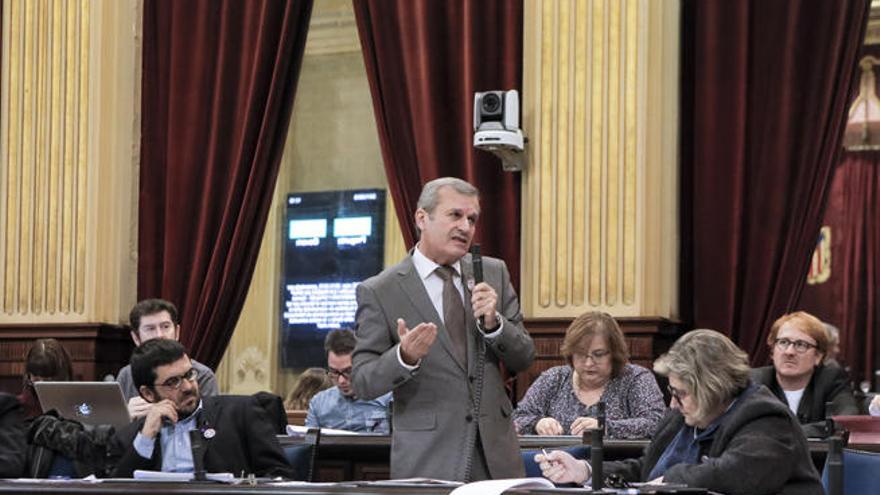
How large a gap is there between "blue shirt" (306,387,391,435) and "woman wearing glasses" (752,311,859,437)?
5.23ft

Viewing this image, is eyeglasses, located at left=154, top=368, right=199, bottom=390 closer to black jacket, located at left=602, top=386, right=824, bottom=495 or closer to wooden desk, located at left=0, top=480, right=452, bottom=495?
wooden desk, located at left=0, top=480, right=452, bottom=495

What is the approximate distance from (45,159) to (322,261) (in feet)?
8.61

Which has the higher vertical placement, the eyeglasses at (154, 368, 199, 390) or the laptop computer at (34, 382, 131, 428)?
the eyeglasses at (154, 368, 199, 390)

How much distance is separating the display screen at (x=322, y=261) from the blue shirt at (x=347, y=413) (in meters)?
3.32

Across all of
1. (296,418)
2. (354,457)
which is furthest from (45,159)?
(354,457)

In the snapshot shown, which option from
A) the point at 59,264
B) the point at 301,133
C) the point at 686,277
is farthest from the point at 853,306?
the point at 59,264

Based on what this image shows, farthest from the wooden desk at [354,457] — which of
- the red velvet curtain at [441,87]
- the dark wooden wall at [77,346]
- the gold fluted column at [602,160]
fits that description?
the dark wooden wall at [77,346]

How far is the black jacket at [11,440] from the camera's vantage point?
4629mm

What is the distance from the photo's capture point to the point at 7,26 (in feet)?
Answer: 27.3

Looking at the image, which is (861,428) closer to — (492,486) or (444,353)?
(444,353)

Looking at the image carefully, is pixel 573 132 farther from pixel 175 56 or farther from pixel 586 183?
pixel 175 56

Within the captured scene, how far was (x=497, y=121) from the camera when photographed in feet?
23.2

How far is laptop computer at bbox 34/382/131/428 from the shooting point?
4.96 meters

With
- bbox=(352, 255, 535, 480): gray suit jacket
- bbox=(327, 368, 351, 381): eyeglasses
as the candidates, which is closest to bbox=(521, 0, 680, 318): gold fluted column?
bbox=(327, 368, 351, 381): eyeglasses
